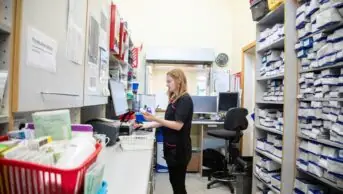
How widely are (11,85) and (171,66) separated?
4.16 meters

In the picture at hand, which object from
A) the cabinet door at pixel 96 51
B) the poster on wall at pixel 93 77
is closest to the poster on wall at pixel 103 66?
the cabinet door at pixel 96 51

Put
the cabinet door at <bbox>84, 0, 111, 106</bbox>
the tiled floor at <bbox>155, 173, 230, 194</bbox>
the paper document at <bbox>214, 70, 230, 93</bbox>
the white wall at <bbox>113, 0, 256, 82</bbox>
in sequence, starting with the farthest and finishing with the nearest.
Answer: the white wall at <bbox>113, 0, 256, 82</bbox> → the paper document at <bbox>214, 70, 230, 93</bbox> → the tiled floor at <bbox>155, 173, 230, 194</bbox> → the cabinet door at <bbox>84, 0, 111, 106</bbox>

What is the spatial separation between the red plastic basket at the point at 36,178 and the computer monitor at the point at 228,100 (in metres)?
3.75

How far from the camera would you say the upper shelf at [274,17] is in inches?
89.8

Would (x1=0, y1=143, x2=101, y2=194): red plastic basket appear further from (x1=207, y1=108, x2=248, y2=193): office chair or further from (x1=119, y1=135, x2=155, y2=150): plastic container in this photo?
(x1=207, y1=108, x2=248, y2=193): office chair

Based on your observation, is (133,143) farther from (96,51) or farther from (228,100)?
(228,100)

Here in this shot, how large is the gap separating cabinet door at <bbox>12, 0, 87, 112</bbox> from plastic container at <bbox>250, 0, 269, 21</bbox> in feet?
6.47

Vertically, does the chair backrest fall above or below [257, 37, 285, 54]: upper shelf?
below

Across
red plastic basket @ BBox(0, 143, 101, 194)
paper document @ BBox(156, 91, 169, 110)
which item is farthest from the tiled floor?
red plastic basket @ BBox(0, 143, 101, 194)

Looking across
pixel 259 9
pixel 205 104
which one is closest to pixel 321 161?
pixel 259 9

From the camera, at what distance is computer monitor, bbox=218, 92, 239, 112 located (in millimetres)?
4109

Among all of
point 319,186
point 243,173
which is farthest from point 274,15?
point 243,173

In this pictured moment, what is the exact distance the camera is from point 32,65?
811 mm

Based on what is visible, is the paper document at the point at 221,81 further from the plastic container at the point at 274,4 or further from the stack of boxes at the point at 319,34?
the stack of boxes at the point at 319,34
